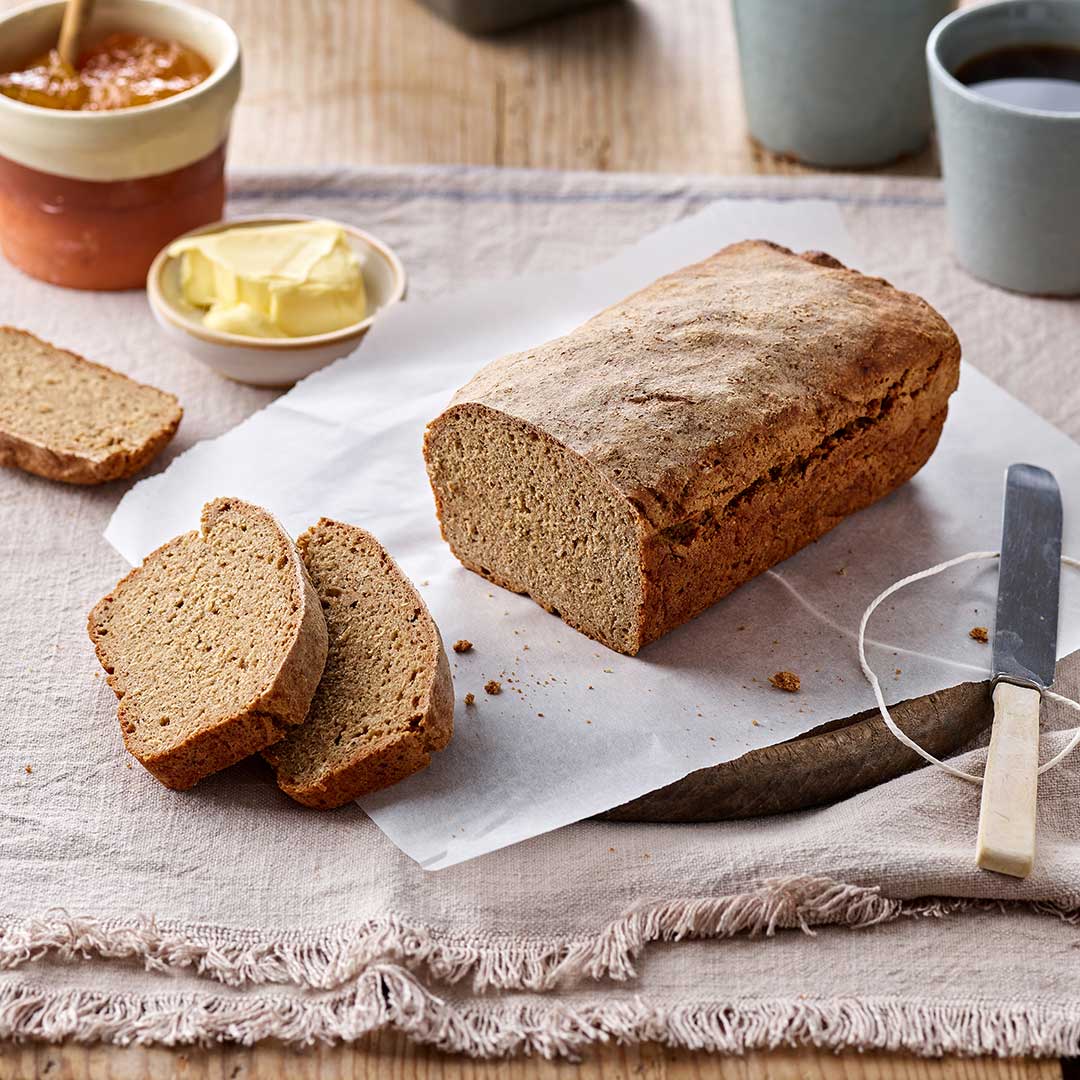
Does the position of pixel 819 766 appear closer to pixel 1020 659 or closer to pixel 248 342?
pixel 1020 659

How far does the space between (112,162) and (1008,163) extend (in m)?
2.37

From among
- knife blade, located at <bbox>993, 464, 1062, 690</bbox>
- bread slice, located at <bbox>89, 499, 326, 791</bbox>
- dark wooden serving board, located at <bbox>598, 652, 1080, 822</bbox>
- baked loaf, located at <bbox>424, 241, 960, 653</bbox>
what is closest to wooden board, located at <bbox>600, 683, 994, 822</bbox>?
dark wooden serving board, located at <bbox>598, 652, 1080, 822</bbox>

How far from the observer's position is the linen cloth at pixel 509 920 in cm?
219

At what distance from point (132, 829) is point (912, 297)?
199cm

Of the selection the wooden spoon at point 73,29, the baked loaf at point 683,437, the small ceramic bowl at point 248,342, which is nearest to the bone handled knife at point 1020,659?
the baked loaf at point 683,437

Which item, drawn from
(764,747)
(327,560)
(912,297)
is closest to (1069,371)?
(912,297)

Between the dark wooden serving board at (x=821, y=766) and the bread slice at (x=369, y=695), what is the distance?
377 millimetres

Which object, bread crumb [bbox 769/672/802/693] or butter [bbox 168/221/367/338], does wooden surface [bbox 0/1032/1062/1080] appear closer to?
bread crumb [bbox 769/672/802/693]

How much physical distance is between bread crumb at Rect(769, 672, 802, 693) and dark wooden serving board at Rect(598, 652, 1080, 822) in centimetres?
10

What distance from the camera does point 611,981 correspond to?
2.26 metres

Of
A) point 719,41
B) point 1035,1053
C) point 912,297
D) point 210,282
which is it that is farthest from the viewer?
point 719,41

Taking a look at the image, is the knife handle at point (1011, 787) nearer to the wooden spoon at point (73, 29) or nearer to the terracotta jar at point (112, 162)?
the terracotta jar at point (112, 162)

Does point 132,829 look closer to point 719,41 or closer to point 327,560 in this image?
point 327,560

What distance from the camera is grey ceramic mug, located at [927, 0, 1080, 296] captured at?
367 centimetres
